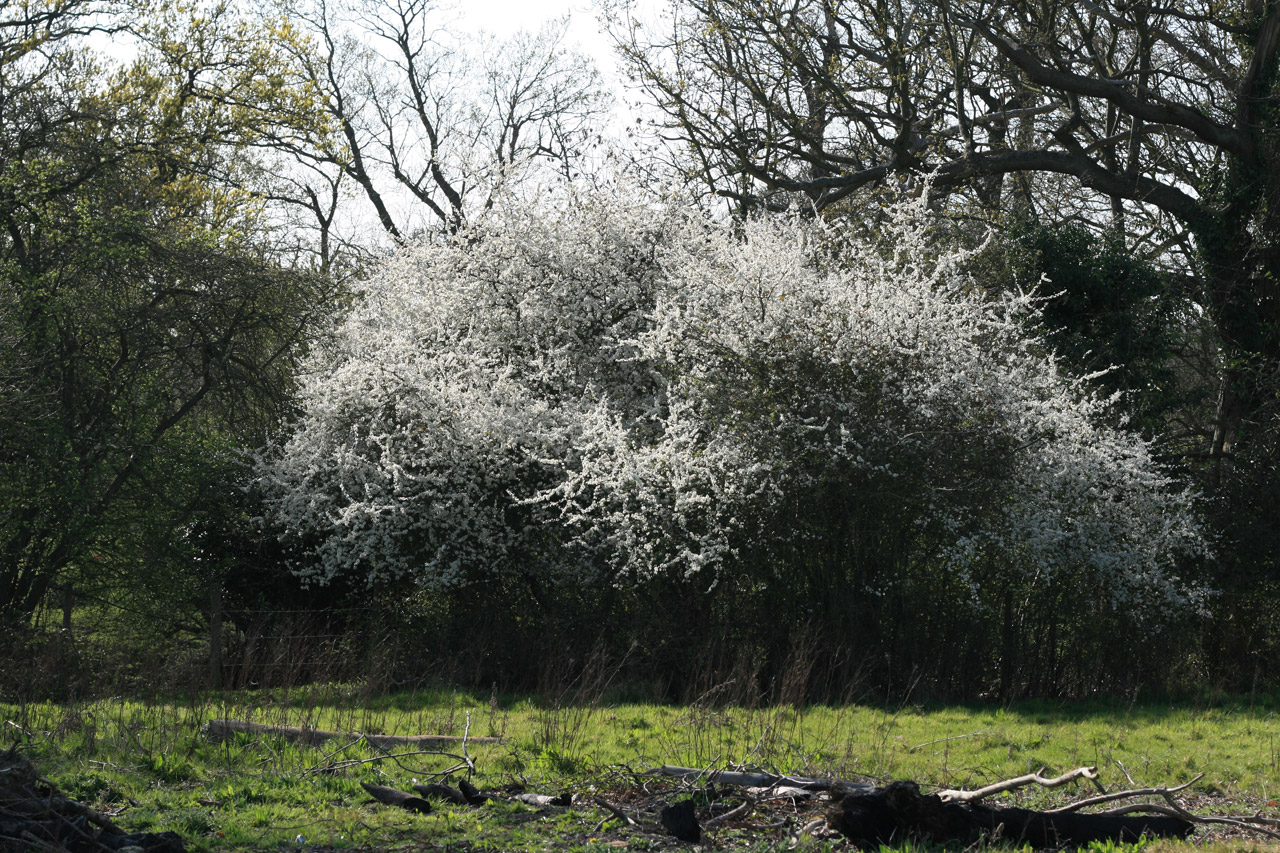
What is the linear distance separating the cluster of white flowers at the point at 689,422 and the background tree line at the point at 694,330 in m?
0.18

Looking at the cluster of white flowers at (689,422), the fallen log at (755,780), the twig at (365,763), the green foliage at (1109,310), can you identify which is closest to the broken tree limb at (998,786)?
the fallen log at (755,780)

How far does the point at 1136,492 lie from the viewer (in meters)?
11.9

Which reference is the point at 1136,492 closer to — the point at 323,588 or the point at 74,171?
the point at 323,588

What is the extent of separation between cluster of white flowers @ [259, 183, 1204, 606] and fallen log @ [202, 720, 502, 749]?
143 inches

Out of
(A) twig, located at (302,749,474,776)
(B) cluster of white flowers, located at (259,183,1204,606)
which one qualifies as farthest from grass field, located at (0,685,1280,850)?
(B) cluster of white flowers, located at (259,183,1204,606)

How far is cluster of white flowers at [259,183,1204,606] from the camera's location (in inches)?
419

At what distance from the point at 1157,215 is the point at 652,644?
44.2ft

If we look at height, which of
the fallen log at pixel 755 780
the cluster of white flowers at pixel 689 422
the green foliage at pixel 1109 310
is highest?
the green foliage at pixel 1109 310

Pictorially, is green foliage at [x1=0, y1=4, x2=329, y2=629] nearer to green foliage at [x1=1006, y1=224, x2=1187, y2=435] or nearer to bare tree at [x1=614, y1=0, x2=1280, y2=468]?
bare tree at [x1=614, y1=0, x2=1280, y2=468]

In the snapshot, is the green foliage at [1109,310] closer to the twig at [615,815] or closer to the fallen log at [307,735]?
the fallen log at [307,735]

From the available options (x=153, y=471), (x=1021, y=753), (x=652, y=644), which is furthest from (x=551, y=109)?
(x=1021, y=753)

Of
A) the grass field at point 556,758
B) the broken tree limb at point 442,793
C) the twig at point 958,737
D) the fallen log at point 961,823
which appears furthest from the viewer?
the twig at point 958,737

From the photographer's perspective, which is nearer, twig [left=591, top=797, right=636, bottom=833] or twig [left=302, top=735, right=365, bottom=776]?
twig [left=591, top=797, right=636, bottom=833]

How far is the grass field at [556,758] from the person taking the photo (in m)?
5.61
